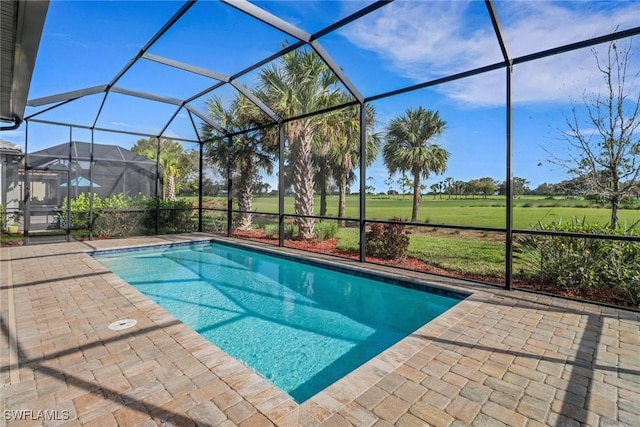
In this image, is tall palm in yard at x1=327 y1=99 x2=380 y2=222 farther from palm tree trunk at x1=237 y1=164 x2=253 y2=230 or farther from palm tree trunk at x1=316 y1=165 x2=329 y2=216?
palm tree trunk at x1=237 y1=164 x2=253 y2=230

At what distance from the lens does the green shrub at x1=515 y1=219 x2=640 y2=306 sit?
14.6ft

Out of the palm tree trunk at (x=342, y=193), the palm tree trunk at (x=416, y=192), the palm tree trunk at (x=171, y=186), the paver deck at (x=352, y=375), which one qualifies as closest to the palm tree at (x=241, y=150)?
the palm tree trunk at (x=342, y=193)

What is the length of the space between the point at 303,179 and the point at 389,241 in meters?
3.97

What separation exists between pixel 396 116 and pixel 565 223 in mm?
8700

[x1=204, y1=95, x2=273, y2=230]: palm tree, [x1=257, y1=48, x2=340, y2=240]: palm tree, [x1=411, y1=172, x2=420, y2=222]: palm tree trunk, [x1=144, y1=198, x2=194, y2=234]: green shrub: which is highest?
[x1=257, y1=48, x2=340, y2=240]: palm tree

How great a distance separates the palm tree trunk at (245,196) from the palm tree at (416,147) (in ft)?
18.4

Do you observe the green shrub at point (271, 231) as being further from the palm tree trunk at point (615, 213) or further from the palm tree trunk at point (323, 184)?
the palm tree trunk at point (615, 213)

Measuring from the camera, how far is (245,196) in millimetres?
11945

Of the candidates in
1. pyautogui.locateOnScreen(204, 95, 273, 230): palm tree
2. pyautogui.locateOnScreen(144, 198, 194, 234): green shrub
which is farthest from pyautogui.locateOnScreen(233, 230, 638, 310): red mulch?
pyautogui.locateOnScreen(144, 198, 194, 234): green shrub

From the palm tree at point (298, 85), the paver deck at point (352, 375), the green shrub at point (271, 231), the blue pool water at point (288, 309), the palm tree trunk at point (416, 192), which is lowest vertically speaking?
the blue pool water at point (288, 309)

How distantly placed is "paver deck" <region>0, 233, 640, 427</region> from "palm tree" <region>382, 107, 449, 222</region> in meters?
9.30

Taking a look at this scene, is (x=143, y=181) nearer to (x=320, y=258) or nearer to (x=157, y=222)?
(x=157, y=222)

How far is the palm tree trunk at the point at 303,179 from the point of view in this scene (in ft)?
33.1

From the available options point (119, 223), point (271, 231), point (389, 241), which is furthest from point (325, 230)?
point (119, 223)
